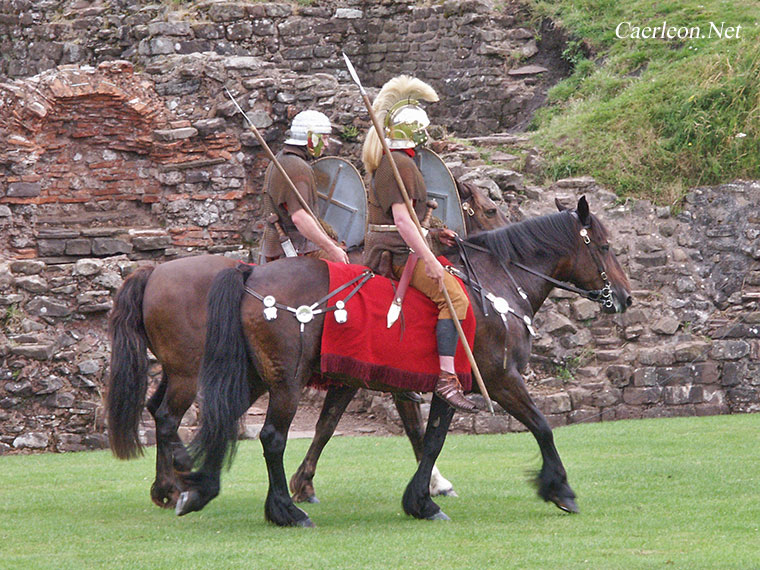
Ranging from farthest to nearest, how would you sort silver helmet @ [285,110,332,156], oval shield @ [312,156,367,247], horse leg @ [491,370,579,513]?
oval shield @ [312,156,367,247]
silver helmet @ [285,110,332,156]
horse leg @ [491,370,579,513]

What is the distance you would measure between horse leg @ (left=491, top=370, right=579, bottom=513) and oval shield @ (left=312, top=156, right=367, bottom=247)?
2.67 m

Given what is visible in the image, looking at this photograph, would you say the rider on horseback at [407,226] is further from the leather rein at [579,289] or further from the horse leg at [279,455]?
the horse leg at [279,455]

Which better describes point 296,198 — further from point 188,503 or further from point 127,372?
point 188,503

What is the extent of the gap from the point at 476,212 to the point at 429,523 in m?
3.17

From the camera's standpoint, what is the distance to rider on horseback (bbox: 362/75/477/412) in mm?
7781

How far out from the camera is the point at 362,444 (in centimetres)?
1205

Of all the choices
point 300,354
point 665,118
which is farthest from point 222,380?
point 665,118

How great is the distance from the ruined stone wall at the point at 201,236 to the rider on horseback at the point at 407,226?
16.4 ft

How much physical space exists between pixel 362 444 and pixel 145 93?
18.0 feet

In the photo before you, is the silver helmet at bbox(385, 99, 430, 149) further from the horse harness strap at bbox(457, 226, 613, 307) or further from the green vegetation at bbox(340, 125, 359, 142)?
the green vegetation at bbox(340, 125, 359, 142)

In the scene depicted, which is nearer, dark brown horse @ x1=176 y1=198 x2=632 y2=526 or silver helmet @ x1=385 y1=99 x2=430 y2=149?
dark brown horse @ x1=176 y1=198 x2=632 y2=526

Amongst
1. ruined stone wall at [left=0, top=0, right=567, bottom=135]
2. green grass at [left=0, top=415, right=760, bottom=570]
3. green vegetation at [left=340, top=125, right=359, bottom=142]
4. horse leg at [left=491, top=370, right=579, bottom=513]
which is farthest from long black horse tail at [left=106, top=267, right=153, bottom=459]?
ruined stone wall at [left=0, top=0, right=567, bottom=135]

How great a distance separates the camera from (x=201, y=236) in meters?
14.6

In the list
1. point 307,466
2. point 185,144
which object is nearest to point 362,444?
point 307,466
